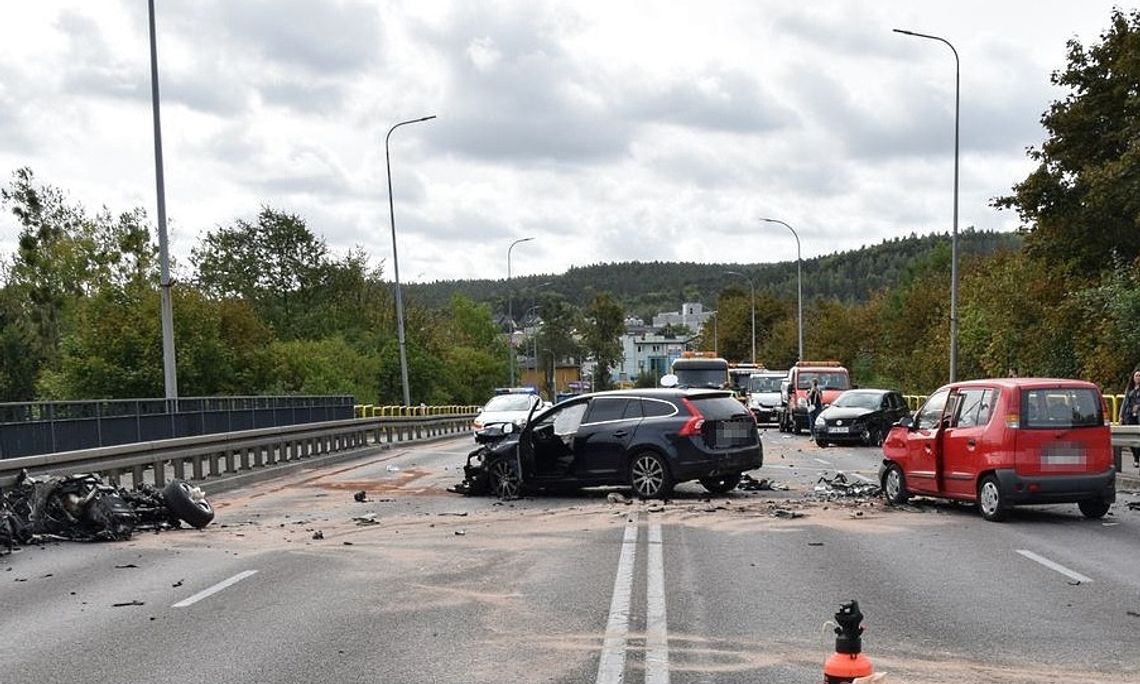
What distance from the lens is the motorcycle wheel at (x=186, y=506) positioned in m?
14.5

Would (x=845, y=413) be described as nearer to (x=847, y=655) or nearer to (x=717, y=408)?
(x=717, y=408)

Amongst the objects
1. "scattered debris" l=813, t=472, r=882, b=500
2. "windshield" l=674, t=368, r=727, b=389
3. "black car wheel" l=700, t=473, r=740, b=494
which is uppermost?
"windshield" l=674, t=368, r=727, b=389

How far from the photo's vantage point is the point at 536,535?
13.2 meters

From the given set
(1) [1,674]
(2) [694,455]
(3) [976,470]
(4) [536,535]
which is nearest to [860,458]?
(2) [694,455]

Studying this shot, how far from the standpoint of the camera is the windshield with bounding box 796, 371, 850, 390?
4078 cm

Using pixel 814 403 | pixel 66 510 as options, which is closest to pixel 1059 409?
pixel 66 510

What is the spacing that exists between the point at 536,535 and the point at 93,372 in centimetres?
3861

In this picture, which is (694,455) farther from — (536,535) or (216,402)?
(216,402)

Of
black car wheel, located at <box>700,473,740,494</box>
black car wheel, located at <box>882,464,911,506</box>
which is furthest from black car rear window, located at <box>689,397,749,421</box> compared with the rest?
black car wheel, located at <box>882,464,911,506</box>

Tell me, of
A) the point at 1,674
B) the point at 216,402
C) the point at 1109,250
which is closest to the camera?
the point at 1,674

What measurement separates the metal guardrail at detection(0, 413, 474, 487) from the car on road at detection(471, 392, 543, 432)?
338 centimetres

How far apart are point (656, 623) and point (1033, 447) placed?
7.14 m

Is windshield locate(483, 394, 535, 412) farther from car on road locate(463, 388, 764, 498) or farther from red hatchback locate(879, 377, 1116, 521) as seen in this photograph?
red hatchback locate(879, 377, 1116, 521)

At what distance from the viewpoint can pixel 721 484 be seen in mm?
18234
